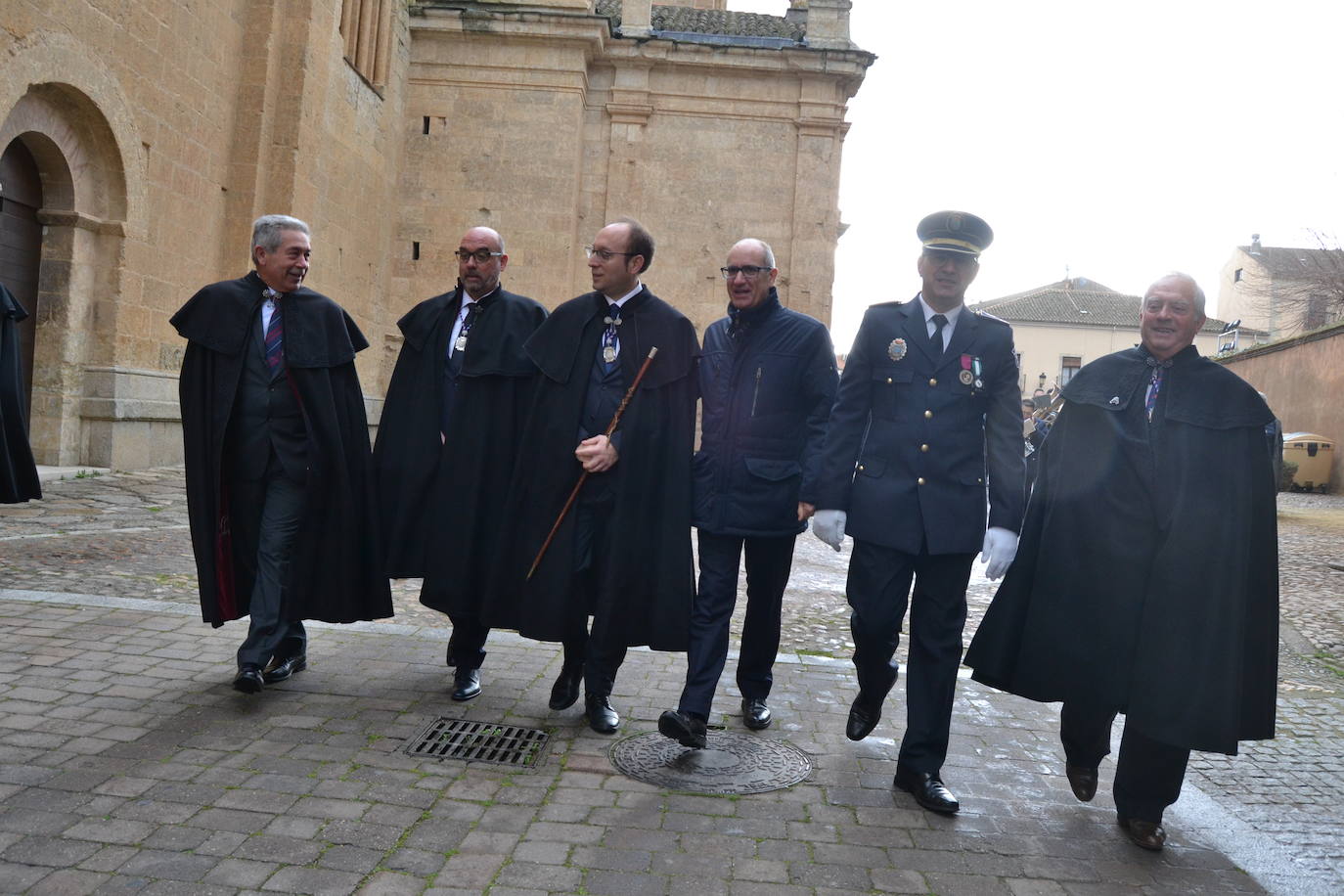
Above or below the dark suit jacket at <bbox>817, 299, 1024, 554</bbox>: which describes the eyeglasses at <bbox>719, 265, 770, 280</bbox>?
above

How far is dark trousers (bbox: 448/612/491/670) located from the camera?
4586 mm

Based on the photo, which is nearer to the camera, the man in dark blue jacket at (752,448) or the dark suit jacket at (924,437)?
the dark suit jacket at (924,437)

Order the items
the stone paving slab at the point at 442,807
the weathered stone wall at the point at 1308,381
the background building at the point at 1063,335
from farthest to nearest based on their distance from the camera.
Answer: the background building at the point at 1063,335, the weathered stone wall at the point at 1308,381, the stone paving slab at the point at 442,807

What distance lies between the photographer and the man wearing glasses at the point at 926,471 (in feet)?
12.5

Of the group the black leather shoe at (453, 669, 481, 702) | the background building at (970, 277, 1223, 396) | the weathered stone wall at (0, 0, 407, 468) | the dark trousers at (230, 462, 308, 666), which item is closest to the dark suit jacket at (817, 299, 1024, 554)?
the black leather shoe at (453, 669, 481, 702)

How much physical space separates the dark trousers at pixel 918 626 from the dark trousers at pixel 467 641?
1.70 m

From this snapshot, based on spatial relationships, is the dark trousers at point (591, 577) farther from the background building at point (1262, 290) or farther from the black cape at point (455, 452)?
the background building at point (1262, 290)

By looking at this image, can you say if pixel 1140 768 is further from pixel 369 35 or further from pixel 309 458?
pixel 369 35

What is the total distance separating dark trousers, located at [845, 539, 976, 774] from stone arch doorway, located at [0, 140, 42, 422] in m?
11.0

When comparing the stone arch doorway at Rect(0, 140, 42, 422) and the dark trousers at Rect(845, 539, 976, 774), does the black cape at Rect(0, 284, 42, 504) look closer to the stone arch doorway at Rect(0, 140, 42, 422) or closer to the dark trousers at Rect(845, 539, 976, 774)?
the dark trousers at Rect(845, 539, 976, 774)

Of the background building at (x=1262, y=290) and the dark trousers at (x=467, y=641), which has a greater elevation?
the background building at (x=1262, y=290)

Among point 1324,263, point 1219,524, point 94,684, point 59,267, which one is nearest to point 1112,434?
point 1219,524

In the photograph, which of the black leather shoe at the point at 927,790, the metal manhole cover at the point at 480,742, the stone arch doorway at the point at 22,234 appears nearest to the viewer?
the black leather shoe at the point at 927,790

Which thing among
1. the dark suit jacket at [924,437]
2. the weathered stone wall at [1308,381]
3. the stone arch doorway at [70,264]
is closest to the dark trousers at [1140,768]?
the dark suit jacket at [924,437]
